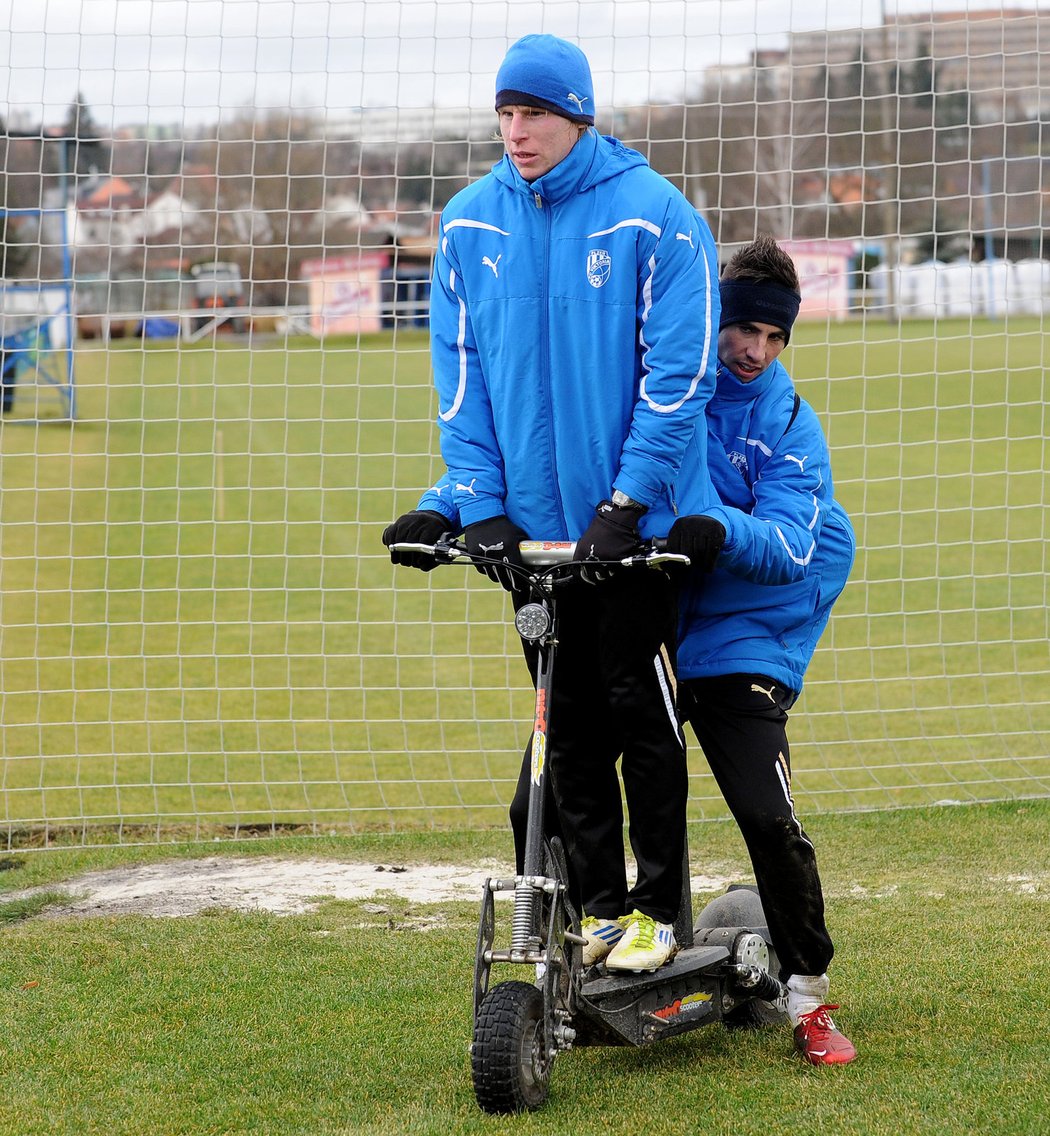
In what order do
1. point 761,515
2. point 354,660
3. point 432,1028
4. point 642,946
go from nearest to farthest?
point 642,946 < point 761,515 < point 432,1028 < point 354,660

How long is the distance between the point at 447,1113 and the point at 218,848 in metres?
2.73

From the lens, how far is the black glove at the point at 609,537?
3.09m

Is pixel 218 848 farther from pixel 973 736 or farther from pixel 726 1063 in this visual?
pixel 973 736

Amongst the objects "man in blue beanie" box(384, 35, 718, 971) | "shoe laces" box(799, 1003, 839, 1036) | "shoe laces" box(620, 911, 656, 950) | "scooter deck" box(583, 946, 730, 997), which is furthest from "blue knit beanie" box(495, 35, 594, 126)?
"shoe laces" box(799, 1003, 839, 1036)

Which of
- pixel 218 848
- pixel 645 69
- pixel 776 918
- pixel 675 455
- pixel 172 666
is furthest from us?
pixel 172 666

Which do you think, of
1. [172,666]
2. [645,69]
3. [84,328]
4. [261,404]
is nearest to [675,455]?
[645,69]

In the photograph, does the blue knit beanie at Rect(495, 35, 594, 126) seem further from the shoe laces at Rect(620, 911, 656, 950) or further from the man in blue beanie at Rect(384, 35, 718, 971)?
the shoe laces at Rect(620, 911, 656, 950)

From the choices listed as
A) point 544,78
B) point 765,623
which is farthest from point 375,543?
point 544,78

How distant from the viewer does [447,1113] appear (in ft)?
10.4

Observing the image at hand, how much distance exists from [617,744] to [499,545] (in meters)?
0.55

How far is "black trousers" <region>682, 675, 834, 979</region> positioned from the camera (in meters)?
3.41

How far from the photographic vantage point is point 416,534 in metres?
3.24

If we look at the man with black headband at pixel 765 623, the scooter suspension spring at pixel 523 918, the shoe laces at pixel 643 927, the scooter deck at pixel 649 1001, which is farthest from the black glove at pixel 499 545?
the scooter deck at pixel 649 1001

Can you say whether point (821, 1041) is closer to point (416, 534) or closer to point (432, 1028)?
point (432, 1028)
